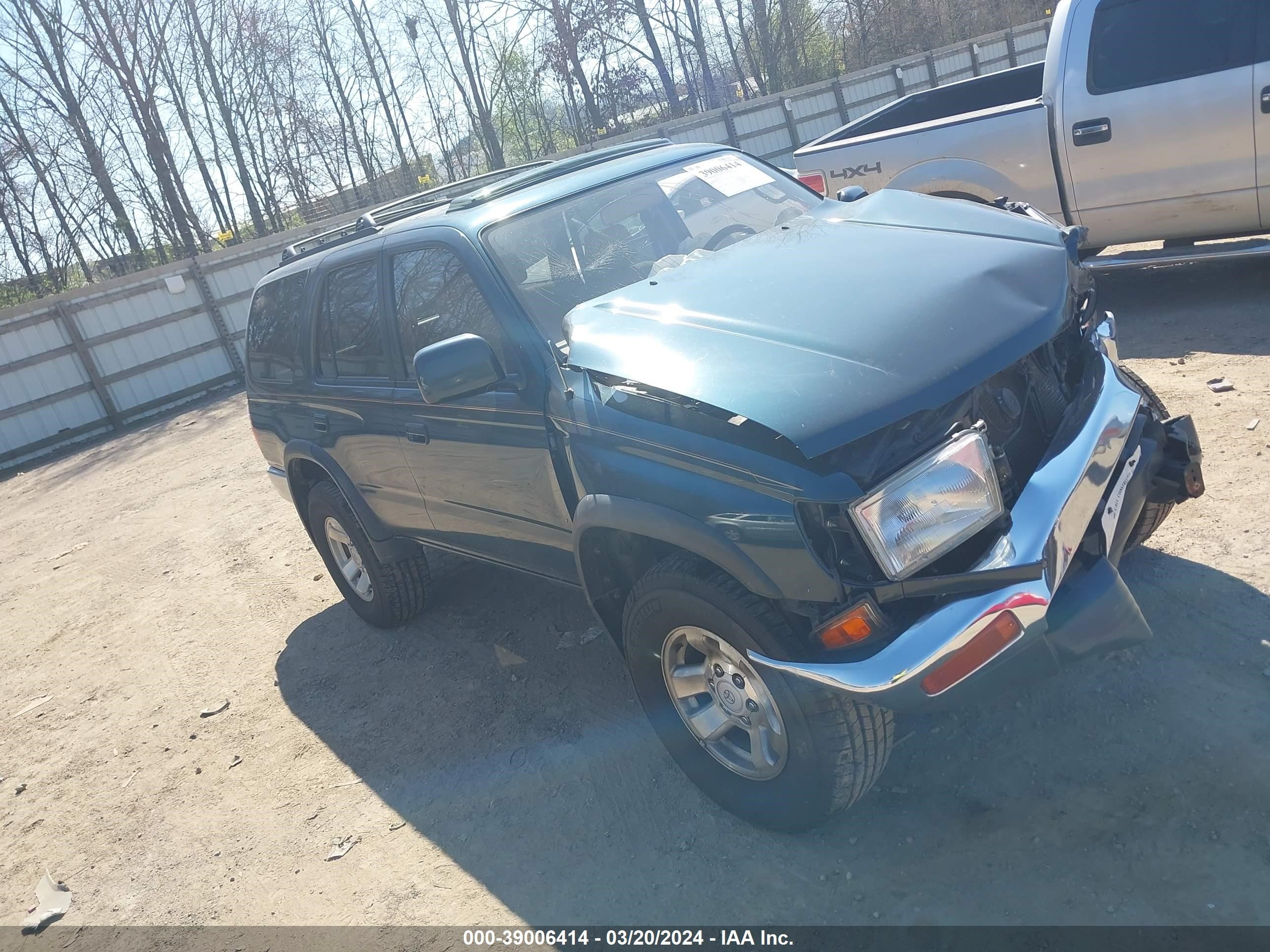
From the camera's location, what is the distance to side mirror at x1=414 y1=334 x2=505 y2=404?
328 cm

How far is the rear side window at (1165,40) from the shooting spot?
5.86 meters

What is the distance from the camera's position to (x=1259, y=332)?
5.79 meters

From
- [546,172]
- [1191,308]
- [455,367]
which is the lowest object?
[1191,308]

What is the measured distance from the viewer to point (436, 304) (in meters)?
3.96

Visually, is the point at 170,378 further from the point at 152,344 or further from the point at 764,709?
the point at 764,709

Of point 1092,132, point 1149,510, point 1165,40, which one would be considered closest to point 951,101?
point 1092,132

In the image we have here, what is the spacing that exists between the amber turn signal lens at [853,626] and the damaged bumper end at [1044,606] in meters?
0.07

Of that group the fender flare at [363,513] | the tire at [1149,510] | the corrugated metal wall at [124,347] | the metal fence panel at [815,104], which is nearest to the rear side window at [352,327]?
the fender flare at [363,513]

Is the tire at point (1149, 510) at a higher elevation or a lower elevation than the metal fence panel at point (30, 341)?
lower

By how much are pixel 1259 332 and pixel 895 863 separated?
177 inches

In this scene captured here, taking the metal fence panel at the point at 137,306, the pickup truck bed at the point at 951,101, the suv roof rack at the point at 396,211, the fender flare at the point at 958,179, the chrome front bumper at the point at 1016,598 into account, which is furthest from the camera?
the metal fence panel at the point at 137,306

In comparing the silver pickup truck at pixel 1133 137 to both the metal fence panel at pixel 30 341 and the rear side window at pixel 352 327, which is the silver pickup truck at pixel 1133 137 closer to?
the rear side window at pixel 352 327

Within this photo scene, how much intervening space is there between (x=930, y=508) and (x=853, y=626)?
0.36 m

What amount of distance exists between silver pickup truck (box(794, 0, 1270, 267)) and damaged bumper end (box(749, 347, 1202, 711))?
3.75 meters
